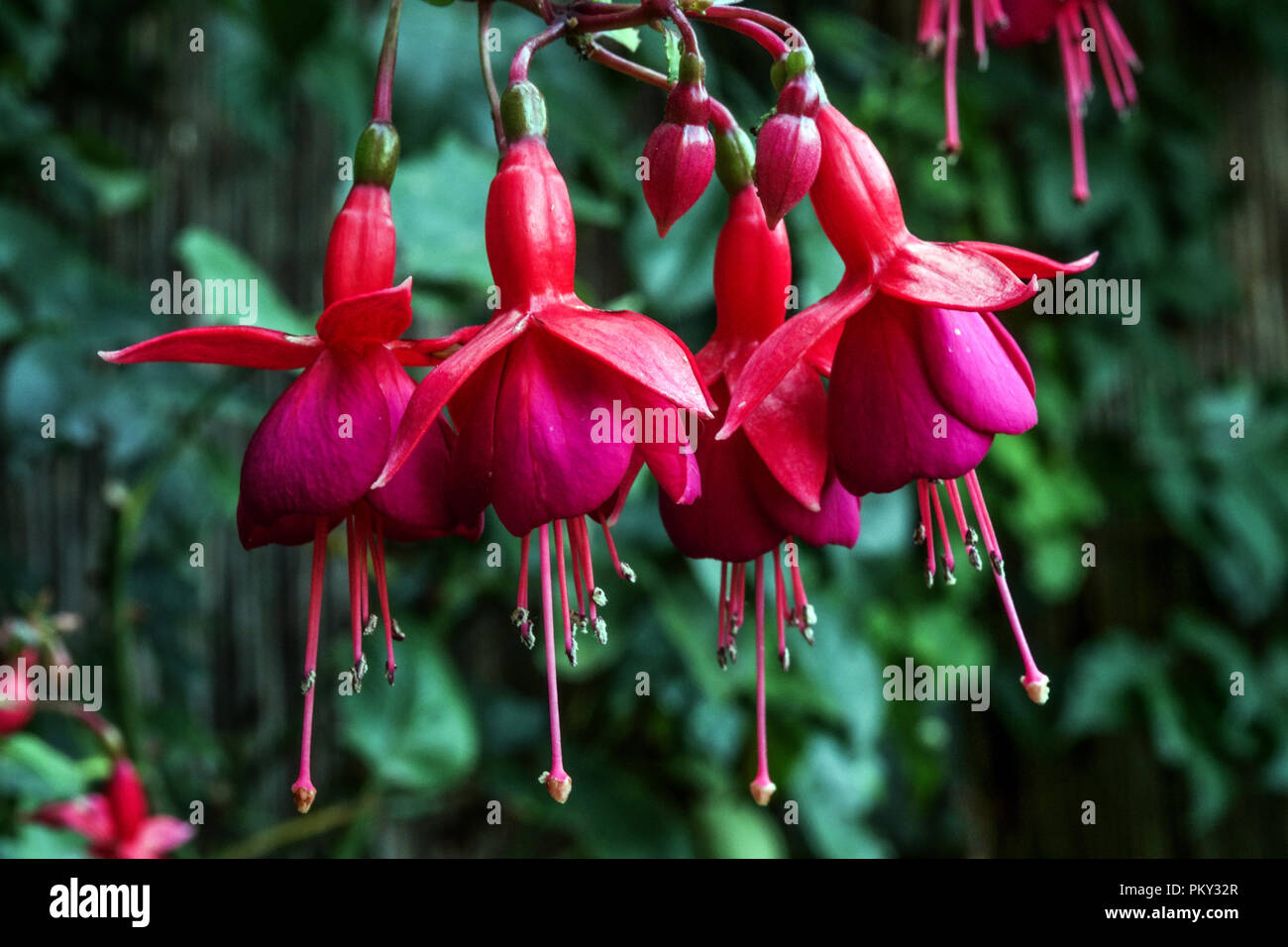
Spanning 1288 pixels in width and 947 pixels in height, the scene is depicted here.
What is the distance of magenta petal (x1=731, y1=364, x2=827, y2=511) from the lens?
52 cm

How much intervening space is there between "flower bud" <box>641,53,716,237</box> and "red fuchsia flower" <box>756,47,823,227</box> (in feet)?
0.09

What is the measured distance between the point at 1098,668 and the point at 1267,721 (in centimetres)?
27

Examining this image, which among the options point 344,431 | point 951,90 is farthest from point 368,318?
point 951,90

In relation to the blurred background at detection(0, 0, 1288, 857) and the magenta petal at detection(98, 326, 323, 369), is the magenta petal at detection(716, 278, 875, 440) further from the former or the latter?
the blurred background at detection(0, 0, 1288, 857)

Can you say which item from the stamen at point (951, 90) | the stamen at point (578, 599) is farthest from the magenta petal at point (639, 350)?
the stamen at point (951, 90)

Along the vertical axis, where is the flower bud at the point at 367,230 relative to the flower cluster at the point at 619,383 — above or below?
above

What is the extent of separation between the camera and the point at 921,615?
1.86 metres

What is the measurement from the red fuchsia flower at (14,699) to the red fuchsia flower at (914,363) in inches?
29.1

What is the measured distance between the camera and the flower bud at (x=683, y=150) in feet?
1.65
